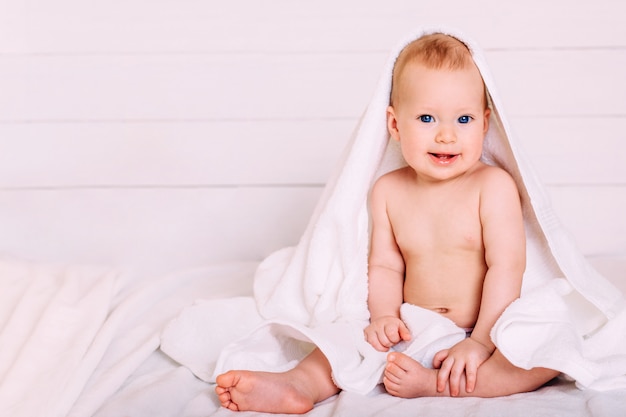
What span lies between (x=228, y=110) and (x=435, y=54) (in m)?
0.76

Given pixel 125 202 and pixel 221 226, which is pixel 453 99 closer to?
pixel 221 226

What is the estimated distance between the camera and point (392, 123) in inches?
59.7

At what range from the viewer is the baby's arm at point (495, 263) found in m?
1.32

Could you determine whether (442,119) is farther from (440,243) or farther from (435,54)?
(440,243)

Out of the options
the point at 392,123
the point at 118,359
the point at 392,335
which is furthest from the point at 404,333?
A: the point at 118,359

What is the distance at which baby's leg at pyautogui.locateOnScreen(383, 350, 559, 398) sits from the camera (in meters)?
1.28

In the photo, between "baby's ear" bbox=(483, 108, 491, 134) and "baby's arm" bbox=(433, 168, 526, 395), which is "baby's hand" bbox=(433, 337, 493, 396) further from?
"baby's ear" bbox=(483, 108, 491, 134)

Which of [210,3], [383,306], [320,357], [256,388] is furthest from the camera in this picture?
[210,3]

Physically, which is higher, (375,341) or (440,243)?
(440,243)

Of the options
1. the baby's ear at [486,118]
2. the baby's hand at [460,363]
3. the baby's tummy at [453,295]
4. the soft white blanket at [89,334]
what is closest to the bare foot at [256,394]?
the soft white blanket at [89,334]

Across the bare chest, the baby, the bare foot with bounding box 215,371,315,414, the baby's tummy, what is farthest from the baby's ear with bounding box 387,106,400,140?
the bare foot with bounding box 215,371,315,414

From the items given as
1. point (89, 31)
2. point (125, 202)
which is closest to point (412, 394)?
point (125, 202)

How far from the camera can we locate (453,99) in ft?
4.58

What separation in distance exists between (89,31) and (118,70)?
114 millimetres
